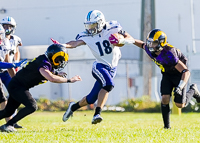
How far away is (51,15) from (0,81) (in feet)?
53.7

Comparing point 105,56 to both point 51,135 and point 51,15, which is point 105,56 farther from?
point 51,15

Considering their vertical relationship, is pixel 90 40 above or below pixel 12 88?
above

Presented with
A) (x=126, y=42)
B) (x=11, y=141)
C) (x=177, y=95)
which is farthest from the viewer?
(x=126, y=42)

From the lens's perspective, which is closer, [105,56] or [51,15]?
[105,56]

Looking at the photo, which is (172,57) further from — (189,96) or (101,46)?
(101,46)

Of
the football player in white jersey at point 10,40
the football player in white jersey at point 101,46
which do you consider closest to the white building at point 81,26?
the football player in white jersey at point 10,40

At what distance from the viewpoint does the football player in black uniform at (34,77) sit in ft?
21.8

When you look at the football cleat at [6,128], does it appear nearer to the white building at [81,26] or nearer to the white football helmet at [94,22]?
the white football helmet at [94,22]

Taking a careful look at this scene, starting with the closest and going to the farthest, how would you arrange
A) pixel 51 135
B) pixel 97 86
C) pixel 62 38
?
pixel 51 135
pixel 97 86
pixel 62 38

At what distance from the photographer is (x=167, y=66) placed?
7.12 metres

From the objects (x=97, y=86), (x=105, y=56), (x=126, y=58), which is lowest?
(x=126, y=58)

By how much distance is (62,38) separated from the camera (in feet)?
76.0

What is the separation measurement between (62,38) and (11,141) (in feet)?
57.6

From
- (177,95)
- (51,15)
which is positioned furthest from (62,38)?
(177,95)
